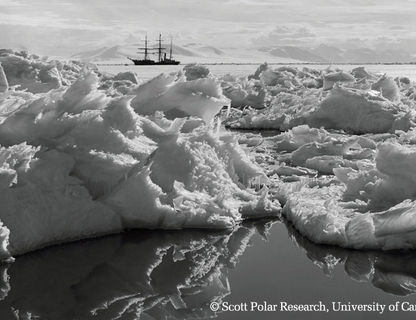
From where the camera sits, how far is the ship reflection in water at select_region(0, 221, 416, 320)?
486cm

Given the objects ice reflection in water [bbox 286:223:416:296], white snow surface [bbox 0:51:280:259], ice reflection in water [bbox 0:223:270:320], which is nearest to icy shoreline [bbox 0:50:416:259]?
white snow surface [bbox 0:51:280:259]

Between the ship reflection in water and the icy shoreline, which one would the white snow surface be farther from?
the ship reflection in water

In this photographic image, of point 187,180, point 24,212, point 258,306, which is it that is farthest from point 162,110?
point 258,306

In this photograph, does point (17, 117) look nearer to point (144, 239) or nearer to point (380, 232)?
point (144, 239)

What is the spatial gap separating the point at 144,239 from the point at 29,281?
61.9 inches

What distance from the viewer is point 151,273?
18.7ft

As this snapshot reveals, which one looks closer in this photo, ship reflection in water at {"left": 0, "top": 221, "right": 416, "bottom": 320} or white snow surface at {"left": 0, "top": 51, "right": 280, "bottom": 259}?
ship reflection in water at {"left": 0, "top": 221, "right": 416, "bottom": 320}

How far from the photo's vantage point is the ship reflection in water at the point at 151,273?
4.86 metres

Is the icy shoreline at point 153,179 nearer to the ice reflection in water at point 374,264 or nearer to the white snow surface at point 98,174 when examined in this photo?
the white snow surface at point 98,174

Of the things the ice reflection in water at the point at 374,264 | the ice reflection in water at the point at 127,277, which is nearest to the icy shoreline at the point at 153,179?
the ice reflection in water at the point at 374,264

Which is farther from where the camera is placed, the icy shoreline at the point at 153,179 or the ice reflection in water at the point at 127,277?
the icy shoreline at the point at 153,179

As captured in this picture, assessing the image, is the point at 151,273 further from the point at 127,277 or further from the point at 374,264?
the point at 374,264

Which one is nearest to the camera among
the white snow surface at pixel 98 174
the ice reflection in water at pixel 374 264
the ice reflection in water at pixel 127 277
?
the ice reflection in water at pixel 127 277

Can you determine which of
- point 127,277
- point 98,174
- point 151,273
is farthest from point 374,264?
point 98,174
